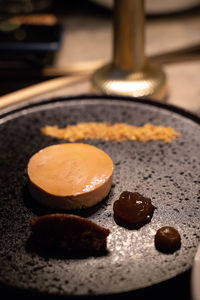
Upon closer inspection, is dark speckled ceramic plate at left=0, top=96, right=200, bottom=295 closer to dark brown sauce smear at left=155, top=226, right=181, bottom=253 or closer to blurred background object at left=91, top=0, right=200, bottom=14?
dark brown sauce smear at left=155, top=226, right=181, bottom=253

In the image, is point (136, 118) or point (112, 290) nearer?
point (112, 290)

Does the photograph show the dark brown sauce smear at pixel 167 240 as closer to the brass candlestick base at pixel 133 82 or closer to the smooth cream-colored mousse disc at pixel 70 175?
the smooth cream-colored mousse disc at pixel 70 175

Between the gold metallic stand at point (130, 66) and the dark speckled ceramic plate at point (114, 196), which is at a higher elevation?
the gold metallic stand at point (130, 66)

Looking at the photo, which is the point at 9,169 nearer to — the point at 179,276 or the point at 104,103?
the point at 104,103

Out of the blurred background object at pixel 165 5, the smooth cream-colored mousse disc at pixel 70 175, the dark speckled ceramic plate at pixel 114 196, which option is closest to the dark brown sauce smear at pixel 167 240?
the dark speckled ceramic plate at pixel 114 196

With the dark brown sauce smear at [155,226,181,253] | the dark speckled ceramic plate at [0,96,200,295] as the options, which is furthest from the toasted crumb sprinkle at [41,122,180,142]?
the dark brown sauce smear at [155,226,181,253]

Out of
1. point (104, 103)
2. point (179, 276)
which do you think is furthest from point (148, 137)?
point (179, 276)
